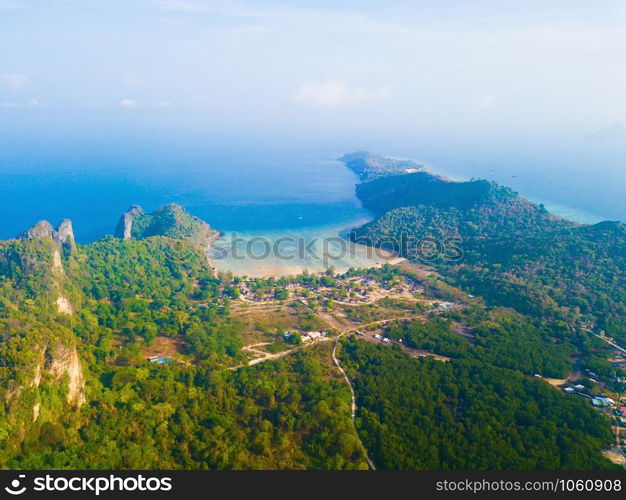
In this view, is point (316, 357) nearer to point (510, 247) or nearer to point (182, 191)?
point (510, 247)

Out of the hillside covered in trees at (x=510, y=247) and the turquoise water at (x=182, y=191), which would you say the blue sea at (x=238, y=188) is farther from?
the hillside covered in trees at (x=510, y=247)

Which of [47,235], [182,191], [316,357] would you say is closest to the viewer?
[316,357]

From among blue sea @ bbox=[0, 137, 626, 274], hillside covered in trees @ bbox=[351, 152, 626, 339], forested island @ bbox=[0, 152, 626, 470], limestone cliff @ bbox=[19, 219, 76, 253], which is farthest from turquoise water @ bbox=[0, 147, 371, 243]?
forested island @ bbox=[0, 152, 626, 470]

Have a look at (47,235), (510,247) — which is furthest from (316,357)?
(510,247)

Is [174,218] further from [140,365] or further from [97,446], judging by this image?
[97,446]

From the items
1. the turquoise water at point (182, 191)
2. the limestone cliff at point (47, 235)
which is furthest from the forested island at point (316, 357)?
the turquoise water at point (182, 191)

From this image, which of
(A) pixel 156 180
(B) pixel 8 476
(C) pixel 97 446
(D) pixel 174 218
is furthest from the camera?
(A) pixel 156 180

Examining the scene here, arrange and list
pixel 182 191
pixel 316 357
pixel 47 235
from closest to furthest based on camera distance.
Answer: pixel 316 357 → pixel 47 235 → pixel 182 191

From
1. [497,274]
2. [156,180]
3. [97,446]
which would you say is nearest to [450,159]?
[156,180]
